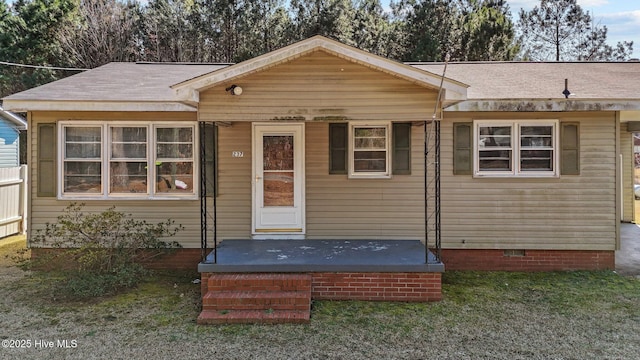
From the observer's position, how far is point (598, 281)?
645cm

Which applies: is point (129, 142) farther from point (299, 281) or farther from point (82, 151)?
point (299, 281)

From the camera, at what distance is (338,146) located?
23.2 ft

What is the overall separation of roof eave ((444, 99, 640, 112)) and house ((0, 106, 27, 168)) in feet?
45.7

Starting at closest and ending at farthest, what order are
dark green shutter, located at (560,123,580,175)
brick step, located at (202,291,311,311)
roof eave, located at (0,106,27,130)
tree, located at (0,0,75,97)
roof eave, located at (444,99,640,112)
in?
1. brick step, located at (202,291,311,311)
2. roof eave, located at (444,99,640,112)
3. dark green shutter, located at (560,123,580,175)
4. roof eave, located at (0,106,27,130)
5. tree, located at (0,0,75,97)

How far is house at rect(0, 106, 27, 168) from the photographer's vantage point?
13.4 meters

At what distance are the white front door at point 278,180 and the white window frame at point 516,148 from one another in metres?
2.90

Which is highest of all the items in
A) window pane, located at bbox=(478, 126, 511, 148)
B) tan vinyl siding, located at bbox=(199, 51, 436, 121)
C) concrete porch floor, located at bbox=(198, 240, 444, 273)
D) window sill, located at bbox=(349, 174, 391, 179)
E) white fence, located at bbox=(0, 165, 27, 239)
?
tan vinyl siding, located at bbox=(199, 51, 436, 121)

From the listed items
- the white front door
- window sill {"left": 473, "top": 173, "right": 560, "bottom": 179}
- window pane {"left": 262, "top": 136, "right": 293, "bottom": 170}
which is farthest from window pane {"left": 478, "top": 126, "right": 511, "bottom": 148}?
window pane {"left": 262, "top": 136, "right": 293, "bottom": 170}

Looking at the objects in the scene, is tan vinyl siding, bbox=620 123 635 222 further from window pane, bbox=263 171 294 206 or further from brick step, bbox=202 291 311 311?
brick step, bbox=202 291 311 311

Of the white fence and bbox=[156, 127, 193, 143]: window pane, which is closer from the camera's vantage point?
bbox=[156, 127, 193, 143]: window pane

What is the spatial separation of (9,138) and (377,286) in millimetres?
13940

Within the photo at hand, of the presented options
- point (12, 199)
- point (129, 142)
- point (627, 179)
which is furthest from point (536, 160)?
point (12, 199)

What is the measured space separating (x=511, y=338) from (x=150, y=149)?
19.5ft

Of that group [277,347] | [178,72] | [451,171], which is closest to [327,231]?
[451,171]
